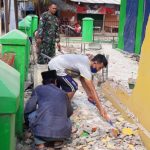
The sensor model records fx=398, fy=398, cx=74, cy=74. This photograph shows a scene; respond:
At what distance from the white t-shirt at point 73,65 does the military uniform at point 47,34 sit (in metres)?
2.56

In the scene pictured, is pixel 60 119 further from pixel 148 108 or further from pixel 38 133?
pixel 148 108

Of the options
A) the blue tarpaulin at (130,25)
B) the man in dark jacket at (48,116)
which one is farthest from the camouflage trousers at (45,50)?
the blue tarpaulin at (130,25)

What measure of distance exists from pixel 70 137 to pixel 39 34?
12.6ft

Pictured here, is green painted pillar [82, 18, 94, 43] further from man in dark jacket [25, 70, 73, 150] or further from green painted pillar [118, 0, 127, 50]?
man in dark jacket [25, 70, 73, 150]

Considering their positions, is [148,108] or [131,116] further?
[131,116]

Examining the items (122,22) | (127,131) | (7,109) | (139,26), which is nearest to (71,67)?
(127,131)

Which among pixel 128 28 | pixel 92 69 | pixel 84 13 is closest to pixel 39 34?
pixel 92 69

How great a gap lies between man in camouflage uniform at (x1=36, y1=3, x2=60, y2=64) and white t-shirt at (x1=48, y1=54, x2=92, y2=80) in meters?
2.56

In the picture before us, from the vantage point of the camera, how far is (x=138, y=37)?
14.1 meters

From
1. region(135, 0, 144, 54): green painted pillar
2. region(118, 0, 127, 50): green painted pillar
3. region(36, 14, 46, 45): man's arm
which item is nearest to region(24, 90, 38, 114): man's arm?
region(36, 14, 46, 45): man's arm

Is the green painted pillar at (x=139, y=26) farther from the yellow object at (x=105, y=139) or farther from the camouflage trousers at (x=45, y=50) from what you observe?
the yellow object at (x=105, y=139)

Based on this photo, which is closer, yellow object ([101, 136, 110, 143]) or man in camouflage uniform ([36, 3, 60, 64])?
yellow object ([101, 136, 110, 143])

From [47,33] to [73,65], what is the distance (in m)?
2.98

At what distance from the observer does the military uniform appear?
8.46 meters
